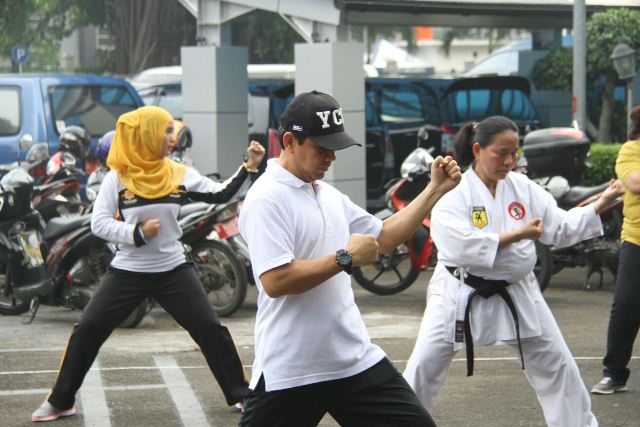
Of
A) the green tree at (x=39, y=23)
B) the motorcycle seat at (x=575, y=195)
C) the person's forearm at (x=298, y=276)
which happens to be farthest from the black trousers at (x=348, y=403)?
the green tree at (x=39, y=23)

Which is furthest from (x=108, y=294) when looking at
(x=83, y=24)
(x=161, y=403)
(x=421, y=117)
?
(x=83, y=24)

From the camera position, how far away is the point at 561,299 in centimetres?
1191

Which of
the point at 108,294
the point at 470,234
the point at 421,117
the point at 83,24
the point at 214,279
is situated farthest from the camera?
the point at 83,24

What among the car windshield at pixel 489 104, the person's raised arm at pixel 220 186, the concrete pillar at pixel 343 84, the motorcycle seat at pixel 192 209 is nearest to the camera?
the person's raised arm at pixel 220 186

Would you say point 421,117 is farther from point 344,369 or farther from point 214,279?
point 344,369

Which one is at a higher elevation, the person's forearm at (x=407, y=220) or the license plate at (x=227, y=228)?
the person's forearm at (x=407, y=220)

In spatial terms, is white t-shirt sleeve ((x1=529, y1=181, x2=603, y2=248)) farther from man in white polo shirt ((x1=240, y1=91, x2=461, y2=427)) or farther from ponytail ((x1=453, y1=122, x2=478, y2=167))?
man in white polo shirt ((x1=240, y1=91, x2=461, y2=427))

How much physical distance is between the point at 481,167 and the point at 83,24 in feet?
118

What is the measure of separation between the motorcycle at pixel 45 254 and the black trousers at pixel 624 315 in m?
3.99

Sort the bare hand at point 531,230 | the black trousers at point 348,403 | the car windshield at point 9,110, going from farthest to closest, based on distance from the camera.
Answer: the car windshield at point 9,110 < the bare hand at point 531,230 < the black trousers at point 348,403

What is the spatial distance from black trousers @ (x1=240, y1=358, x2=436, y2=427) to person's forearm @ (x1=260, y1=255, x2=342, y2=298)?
36 centimetres

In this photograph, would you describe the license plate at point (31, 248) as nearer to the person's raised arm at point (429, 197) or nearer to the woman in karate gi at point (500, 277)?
the woman in karate gi at point (500, 277)

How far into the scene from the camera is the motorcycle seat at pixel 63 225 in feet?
35.9

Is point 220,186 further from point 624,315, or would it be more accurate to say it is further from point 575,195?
point 575,195
